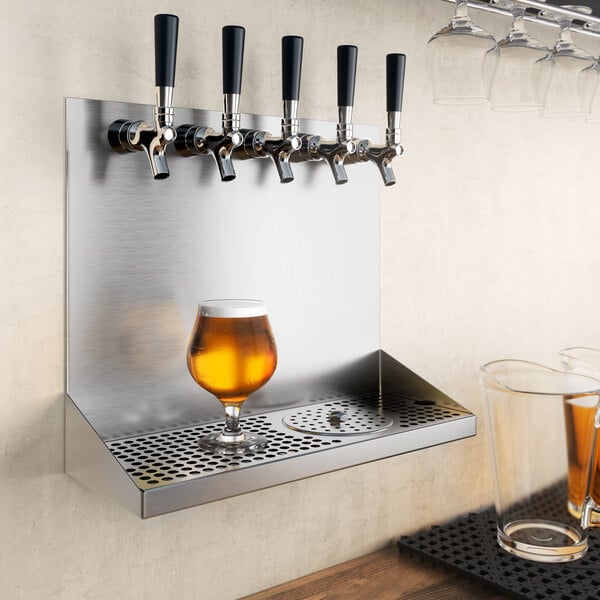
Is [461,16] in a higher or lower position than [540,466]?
higher

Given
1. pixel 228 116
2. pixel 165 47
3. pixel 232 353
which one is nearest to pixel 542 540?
pixel 232 353

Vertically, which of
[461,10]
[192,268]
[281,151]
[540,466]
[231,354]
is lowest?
[540,466]

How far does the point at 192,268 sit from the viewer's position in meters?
1.20

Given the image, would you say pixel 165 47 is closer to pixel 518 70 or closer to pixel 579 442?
pixel 518 70

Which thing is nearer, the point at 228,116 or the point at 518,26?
the point at 228,116

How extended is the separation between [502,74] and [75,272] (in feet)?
2.33

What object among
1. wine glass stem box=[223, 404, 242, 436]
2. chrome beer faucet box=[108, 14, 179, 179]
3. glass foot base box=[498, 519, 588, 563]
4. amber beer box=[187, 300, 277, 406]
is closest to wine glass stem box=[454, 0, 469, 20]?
chrome beer faucet box=[108, 14, 179, 179]

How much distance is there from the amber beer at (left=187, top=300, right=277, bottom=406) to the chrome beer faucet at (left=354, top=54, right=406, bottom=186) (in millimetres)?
307

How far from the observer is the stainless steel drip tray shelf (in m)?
0.94

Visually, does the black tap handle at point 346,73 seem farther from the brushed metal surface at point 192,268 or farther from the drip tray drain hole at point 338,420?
the drip tray drain hole at point 338,420

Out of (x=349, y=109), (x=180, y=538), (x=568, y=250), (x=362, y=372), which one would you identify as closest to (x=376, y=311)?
(x=362, y=372)

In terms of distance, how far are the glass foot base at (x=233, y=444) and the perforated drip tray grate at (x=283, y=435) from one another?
0.04 feet

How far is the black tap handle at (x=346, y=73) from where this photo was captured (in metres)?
1.20

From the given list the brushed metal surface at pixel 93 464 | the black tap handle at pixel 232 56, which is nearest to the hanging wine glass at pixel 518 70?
the black tap handle at pixel 232 56
